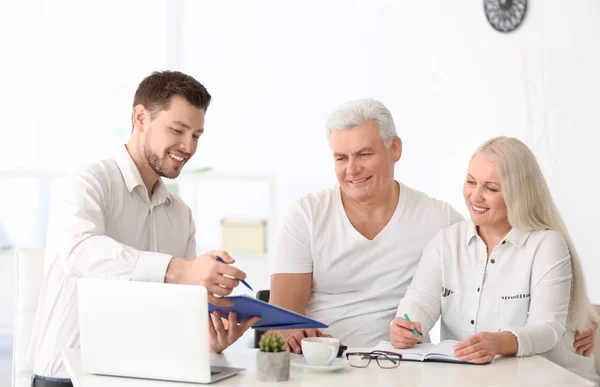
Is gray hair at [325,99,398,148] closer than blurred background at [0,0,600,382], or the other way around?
gray hair at [325,99,398,148]

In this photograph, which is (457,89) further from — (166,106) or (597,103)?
(166,106)

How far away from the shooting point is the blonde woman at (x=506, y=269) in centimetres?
244

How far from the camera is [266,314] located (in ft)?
6.85

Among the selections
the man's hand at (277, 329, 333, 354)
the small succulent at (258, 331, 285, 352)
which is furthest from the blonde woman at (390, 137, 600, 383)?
the small succulent at (258, 331, 285, 352)

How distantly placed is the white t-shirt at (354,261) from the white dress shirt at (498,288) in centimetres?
17

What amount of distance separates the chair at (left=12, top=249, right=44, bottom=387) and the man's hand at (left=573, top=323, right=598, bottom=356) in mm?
1670

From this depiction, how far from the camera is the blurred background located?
210 inches

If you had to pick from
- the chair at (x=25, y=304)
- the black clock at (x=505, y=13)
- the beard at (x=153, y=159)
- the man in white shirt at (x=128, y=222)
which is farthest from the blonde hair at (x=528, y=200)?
the black clock at (x=505, y=13)

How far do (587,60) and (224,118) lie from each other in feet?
10.4

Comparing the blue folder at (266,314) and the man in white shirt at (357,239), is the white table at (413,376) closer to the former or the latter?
the blue folder at (266,314)

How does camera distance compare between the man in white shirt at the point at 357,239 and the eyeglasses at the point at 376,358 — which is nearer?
the eyeglasses at the point at 376,358

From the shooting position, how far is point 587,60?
5.21 metres

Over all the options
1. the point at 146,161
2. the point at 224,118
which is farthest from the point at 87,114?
the point at 146,161

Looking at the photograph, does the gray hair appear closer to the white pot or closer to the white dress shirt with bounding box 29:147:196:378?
the white dress shirt with bounding box 29:147:196:378
